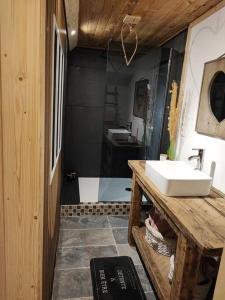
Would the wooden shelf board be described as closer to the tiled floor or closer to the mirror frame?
the tiled floor

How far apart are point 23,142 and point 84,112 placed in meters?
2.81

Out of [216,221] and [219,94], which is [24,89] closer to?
[216,221]

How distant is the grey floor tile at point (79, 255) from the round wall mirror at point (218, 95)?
159cm

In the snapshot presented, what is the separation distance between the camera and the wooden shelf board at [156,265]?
1.61 metres

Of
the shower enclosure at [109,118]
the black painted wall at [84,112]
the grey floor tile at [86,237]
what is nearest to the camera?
the grey floor tile at [86,237]

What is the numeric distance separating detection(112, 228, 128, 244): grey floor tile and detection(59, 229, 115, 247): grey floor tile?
0.17 feet

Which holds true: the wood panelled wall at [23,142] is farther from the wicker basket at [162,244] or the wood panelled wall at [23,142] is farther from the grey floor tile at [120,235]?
the grey floor tile at [120,235]

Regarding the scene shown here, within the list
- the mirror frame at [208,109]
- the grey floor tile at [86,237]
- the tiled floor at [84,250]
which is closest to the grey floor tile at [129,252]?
the tiled floor at [84,250]

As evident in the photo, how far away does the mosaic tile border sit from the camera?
2854mm

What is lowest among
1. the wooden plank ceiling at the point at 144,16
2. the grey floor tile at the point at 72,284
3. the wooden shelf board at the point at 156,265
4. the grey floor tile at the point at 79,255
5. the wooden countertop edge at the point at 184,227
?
the grey floor tile at the point at 72,284

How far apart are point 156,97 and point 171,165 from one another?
4.92 feet

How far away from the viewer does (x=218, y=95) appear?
72.6 inches

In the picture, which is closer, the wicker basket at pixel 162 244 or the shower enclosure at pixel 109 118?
the wicker basket at pixel 162 244

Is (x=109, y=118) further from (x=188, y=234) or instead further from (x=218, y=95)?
(x=188, y=234)
